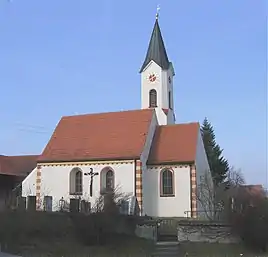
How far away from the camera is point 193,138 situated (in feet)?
129

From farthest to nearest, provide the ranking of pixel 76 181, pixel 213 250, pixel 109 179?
pixel 76 181 < pixel 109 179 < pixel 213 250

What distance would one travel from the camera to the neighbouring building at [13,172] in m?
46.7

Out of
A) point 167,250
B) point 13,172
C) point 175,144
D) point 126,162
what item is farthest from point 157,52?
point 167,250

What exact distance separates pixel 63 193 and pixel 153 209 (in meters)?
7.77

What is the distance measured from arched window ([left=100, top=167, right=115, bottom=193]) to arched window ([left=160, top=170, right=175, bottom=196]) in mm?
3925

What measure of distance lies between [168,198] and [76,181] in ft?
26.3

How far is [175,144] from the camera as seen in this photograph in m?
39.5

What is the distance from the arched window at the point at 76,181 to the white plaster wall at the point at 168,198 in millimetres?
5652

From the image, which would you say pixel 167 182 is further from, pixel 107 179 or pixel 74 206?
pixel 74 206

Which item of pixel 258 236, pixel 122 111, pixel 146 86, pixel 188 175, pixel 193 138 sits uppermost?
pixel 146 86

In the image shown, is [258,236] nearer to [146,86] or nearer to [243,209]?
[243,209]

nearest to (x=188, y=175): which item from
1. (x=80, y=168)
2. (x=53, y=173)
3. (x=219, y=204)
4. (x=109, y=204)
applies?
(x=219, y=204)

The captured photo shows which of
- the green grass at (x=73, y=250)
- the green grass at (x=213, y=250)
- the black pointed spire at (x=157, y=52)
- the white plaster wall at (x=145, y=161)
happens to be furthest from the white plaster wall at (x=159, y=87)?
the green grass at (x=73, y=250)

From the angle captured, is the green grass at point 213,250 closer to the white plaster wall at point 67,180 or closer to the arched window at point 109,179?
the white plaster wall at point 67,180
